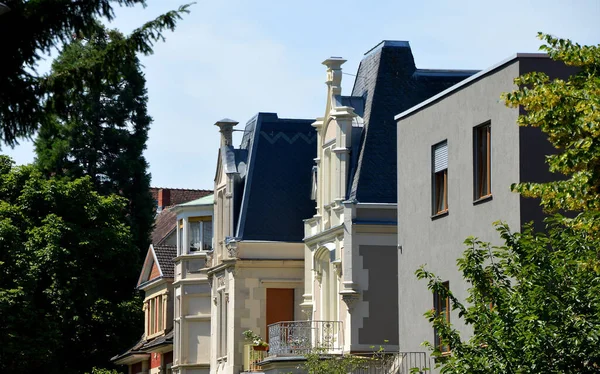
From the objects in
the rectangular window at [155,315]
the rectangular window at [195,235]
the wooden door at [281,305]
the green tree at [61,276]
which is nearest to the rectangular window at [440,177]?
the wooden door at [281,305]

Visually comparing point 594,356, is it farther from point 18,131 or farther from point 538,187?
point 18,131

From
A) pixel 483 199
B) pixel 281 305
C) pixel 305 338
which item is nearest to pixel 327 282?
pixel 305 338

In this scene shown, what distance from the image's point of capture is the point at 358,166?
3822 centimetres

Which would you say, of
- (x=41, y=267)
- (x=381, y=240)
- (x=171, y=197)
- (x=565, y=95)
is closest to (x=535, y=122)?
(x=565, y=95)

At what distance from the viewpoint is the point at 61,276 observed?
59125mm

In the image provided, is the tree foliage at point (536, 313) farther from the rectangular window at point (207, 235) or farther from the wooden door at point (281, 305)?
the rectangular window at point (207, 235)

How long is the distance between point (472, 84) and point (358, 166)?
10350 mm

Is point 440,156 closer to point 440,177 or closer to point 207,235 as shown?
point 440,177

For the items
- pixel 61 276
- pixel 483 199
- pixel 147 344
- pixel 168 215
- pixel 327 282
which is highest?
pixel 168 215

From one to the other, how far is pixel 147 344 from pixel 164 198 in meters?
30.2

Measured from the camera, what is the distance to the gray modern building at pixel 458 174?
2617 centimetres

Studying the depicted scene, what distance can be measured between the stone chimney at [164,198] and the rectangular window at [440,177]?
199ft

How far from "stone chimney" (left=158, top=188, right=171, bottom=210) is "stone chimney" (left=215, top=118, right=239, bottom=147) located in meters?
41.8

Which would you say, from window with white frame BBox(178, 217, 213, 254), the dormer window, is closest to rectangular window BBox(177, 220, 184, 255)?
window with white frame BBox(178, 217, 213, 254)
